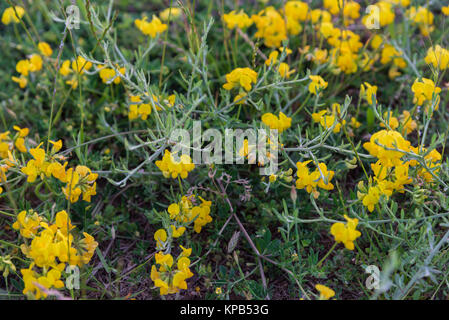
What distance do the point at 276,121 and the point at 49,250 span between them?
1075mm

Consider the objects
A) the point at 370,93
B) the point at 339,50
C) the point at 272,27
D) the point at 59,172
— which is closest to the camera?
the point at 59,172

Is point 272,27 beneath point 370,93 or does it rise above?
above

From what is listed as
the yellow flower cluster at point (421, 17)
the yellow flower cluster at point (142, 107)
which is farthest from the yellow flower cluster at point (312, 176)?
the yellow flower cluster at point (421, 17)

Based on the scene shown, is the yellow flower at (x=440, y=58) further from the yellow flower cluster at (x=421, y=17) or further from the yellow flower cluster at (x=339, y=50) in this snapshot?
the yellow flower cluster at (x=421, y=17)

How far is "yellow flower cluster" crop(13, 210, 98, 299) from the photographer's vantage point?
160 cm

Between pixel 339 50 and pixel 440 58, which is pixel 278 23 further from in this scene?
pixel 440 58

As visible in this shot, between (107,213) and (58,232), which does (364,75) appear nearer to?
(107,213)

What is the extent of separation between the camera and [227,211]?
80.3 inches

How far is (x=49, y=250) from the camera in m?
1.61

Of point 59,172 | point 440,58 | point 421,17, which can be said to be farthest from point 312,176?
point 421,17

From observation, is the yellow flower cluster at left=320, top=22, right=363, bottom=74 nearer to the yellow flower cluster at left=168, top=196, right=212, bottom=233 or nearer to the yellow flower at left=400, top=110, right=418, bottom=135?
the yellow flower at left=400, top=110, right=418, bottom=135

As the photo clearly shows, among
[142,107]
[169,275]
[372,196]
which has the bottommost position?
[169,275]

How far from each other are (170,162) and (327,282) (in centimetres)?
82

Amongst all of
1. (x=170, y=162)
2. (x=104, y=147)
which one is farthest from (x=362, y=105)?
(x=104, y=147)
